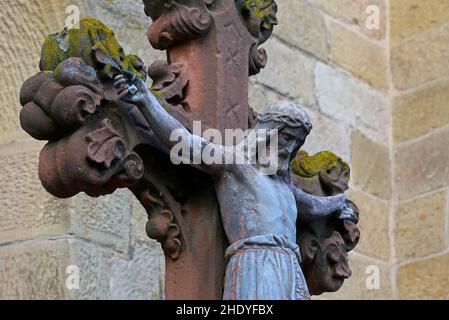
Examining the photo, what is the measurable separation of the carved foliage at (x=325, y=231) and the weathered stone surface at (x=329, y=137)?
160cm

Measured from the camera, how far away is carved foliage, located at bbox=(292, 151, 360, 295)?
8.46 ft

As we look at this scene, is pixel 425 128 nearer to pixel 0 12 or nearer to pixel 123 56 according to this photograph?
pixel 0 12

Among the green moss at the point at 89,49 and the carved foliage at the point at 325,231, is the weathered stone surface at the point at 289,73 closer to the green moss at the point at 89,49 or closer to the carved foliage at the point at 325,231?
the carved foliage at the point at 325,231

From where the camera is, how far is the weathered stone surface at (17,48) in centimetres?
369

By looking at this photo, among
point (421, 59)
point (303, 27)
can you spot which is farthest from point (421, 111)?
point (303, 27)

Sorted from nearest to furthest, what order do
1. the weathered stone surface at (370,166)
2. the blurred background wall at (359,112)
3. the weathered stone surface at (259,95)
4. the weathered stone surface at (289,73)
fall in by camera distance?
1. the blurred background wall at (359,112)
2. the weathered stone surface at (259,95)
3. the weathered stone surface at (289,73)
4. the weathered stone surface at (370,166)

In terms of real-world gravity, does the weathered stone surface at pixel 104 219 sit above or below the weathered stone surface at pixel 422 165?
below

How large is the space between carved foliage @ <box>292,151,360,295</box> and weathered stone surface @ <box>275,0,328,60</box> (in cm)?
168

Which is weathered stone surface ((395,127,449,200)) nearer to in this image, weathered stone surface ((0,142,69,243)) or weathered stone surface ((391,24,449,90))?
weathered stone surface ((391,24,449,90))

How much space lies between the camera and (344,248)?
2.63 meters

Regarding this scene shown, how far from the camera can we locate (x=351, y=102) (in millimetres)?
4555

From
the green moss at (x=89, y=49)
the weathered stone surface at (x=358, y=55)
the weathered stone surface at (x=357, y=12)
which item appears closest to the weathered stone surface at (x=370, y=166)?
the weathered stone surface at (x=358, y=55)

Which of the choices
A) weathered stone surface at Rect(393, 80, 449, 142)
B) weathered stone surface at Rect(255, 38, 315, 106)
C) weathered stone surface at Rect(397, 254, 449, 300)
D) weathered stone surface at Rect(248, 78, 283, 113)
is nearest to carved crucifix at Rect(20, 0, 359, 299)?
weathered stone surface at Rect(248, 78, 283, 113)

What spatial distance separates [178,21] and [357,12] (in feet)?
7.44
